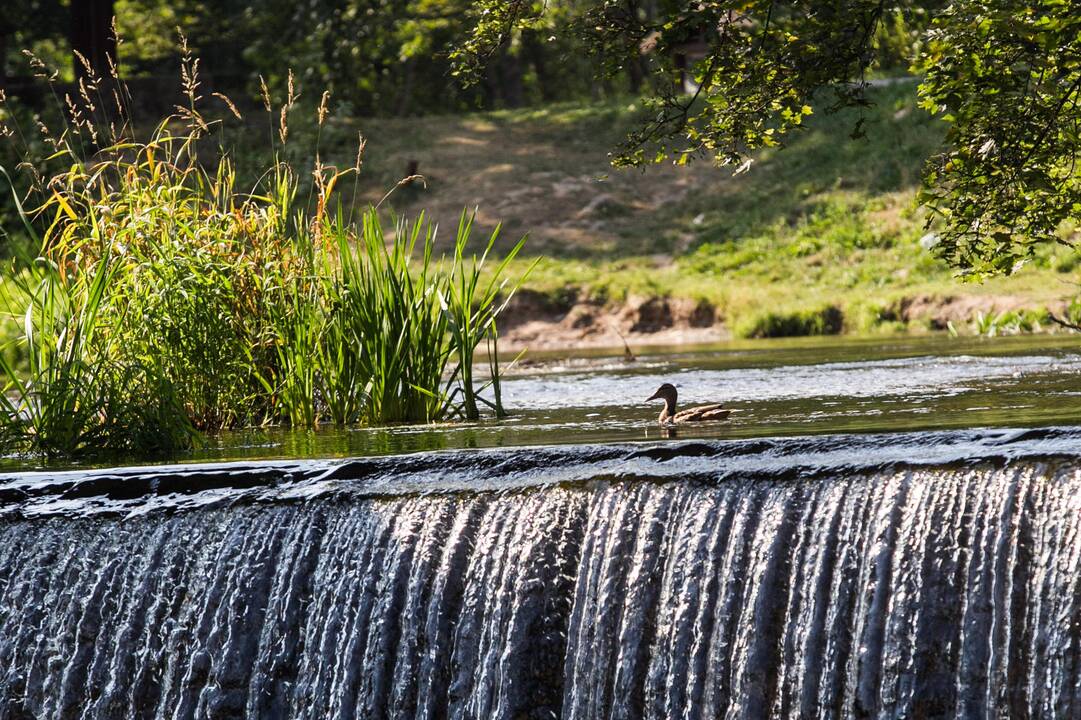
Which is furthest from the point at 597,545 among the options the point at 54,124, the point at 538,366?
the point at 54,124

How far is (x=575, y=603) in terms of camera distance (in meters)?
5.65

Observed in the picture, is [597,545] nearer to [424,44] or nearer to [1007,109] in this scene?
[1007,109]

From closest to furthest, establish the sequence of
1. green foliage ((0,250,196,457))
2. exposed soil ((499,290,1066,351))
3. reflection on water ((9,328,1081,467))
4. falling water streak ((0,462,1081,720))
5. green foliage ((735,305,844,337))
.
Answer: falling water streak ((0,462,1081,720)), reflection on water ((9,328,1081,467)), green foliage ((0,250,196,457)), green foliage ((735,305,844,337)), exposed soil ((499,290,1066,351))

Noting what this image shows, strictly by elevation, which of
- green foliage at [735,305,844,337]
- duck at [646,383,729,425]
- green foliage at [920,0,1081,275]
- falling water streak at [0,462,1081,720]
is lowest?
green foliage at [735,305,844,337]

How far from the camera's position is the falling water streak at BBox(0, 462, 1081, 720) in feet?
16.5

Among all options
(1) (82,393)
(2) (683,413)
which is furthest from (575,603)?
(1) (82,393)

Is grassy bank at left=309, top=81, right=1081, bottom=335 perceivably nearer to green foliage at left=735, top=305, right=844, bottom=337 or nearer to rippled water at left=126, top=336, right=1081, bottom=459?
green foliage at left=735, top=305, right=844, bottom=337

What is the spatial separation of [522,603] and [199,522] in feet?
4.56

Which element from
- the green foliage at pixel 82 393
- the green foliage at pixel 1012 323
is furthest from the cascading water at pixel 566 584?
the green foliage at pixel 1012 323

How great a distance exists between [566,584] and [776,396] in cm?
347

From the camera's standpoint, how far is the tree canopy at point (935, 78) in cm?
741

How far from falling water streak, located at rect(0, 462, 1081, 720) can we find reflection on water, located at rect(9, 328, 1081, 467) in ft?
2.54

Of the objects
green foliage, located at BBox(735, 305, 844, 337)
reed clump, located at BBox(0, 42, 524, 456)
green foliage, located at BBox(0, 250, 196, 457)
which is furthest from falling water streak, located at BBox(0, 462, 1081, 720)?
green foliage, located at BBox(735, 305, 844, 337)

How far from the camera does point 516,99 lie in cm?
3241
